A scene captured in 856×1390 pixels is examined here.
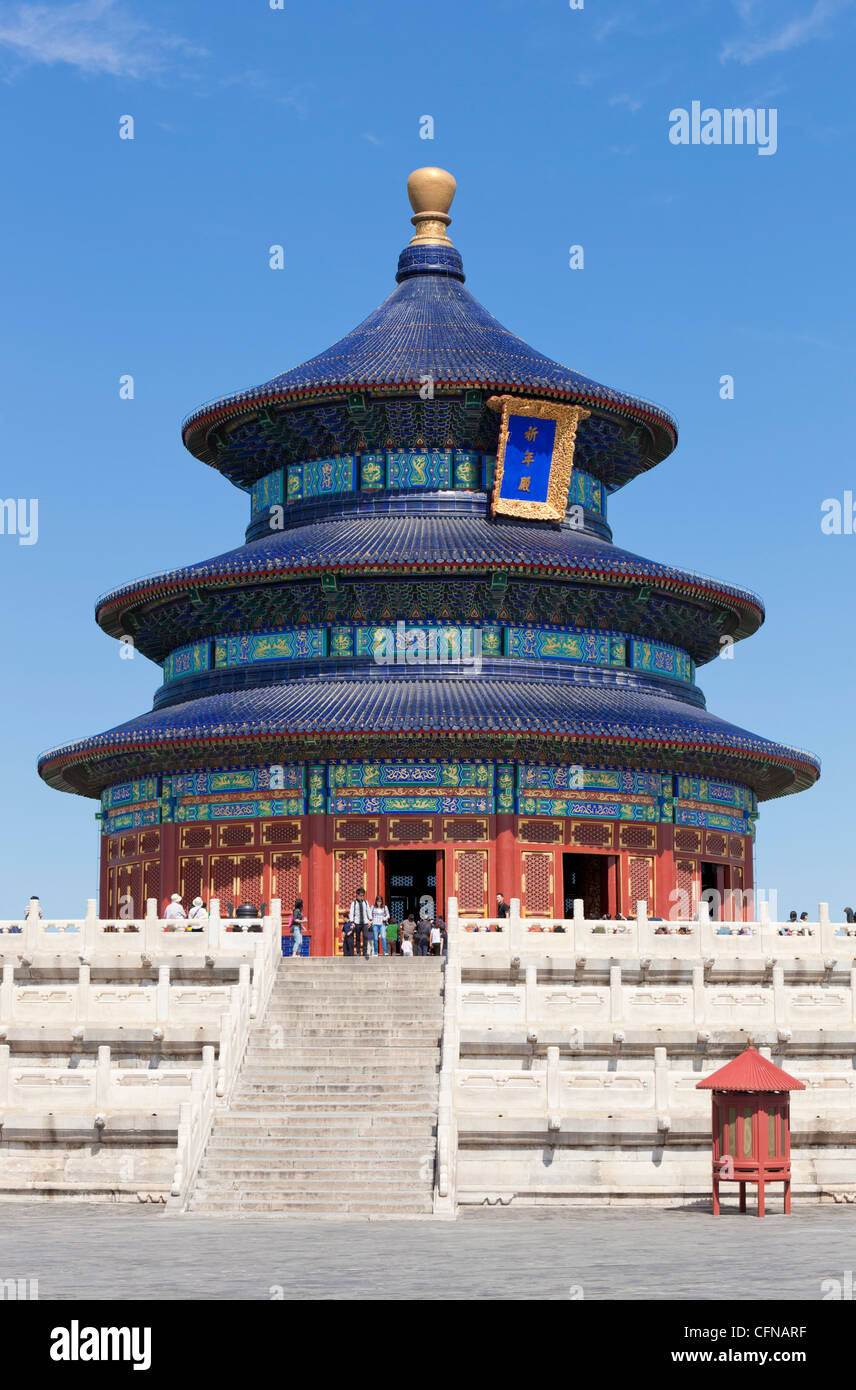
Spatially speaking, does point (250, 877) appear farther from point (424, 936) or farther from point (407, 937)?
point (407, 937)

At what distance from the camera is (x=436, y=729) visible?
1718 inches

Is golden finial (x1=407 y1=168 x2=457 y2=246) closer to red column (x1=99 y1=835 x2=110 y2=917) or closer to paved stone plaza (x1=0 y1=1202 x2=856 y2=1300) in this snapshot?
red column (x1=99 y1=835 x2=110 y2=917)

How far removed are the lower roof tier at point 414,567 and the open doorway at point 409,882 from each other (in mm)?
5961

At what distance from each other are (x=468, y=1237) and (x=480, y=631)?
2801 cm

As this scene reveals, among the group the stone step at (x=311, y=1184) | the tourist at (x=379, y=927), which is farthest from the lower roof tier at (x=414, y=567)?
the stone step at (x=311, y=1184)

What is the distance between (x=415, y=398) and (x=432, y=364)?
1041 mm

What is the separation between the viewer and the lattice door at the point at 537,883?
44.7 m

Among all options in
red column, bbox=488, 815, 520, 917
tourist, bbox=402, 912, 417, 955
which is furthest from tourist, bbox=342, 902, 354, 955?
red column, bbox=488, 815, 520, 917

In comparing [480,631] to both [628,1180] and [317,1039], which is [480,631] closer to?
[317,1039]

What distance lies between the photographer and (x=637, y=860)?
153 ft

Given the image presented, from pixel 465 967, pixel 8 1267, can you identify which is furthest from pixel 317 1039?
pixel 8 1267

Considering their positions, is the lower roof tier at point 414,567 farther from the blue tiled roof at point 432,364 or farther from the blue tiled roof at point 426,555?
the blue tiled roof at point 432,364

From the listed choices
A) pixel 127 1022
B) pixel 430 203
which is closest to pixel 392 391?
pixel 430 203

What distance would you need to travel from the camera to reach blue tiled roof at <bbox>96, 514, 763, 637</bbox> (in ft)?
154
